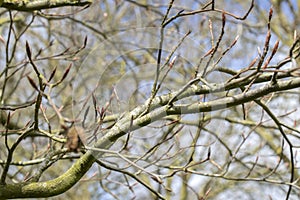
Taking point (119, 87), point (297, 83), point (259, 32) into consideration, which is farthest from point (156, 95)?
point (259, 32)

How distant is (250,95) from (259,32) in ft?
11.7

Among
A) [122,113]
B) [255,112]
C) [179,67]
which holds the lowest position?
[255,112]

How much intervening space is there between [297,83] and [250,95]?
0.15 m

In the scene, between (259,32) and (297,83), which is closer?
(297,83)

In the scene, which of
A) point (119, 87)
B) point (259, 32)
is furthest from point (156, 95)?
point (259, 32)

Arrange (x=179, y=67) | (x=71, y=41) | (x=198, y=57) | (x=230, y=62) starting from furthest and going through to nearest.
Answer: (x=71, y=41) → (x=230, y=62) → (x=179, y=67) → (x=198, y=57)

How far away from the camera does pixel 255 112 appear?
5.12 meters

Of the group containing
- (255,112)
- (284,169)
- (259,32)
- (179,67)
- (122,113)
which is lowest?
(284,169)

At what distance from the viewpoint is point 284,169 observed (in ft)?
16.6

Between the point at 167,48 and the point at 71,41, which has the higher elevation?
the point at 71,41

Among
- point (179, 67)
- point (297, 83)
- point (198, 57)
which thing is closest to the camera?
point (297, 83)

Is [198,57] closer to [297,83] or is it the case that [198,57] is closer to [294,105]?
[297,83]

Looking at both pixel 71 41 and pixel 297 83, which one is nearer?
pixel 297 83

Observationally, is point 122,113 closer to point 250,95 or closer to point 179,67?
point 179,67
